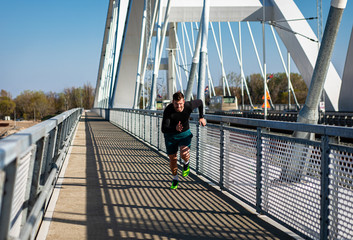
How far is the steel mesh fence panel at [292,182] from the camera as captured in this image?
421 cm

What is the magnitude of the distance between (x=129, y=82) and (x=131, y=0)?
7.37 m

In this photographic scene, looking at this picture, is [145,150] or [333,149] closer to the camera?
[333,149]

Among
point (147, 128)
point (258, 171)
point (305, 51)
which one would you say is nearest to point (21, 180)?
point (258, 171)

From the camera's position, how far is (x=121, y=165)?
9609mm

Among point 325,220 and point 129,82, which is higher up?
point 129,82

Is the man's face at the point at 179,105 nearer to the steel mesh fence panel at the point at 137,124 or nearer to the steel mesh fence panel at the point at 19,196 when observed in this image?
the steel mesh fence panel at the point at 19,196

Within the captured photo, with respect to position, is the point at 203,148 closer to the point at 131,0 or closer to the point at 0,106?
the point at 131,0

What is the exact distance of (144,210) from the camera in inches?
216

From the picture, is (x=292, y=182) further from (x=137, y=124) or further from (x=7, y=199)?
(x=137, y=124)

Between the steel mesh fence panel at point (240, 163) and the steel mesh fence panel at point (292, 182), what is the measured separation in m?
0.34

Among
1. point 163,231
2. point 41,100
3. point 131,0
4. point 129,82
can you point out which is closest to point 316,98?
point 163,231

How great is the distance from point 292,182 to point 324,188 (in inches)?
23.6

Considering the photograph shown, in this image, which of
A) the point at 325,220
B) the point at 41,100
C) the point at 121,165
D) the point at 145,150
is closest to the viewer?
the point at 325,220

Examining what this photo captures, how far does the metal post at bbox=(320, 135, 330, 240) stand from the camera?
3.92m
